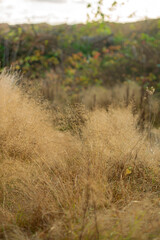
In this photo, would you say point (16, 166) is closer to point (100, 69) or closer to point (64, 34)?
point (100, 69)

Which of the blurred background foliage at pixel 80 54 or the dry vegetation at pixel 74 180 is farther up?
the blurred background foliage at pixel 80 54

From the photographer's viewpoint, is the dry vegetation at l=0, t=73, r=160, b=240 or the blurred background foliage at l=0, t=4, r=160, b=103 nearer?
the dry vegetation at l=0, t=73, r=160, b=240

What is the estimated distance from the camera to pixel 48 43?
10.1 metres

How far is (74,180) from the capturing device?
258 cm

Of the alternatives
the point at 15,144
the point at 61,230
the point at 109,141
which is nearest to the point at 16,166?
the point at 15,144

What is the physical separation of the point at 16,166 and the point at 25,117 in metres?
0.72

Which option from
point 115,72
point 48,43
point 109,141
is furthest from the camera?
point 48,43

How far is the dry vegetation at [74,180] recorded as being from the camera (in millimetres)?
1959

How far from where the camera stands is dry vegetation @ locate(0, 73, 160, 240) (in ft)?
6.43

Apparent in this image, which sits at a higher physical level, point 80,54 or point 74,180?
point 80,54

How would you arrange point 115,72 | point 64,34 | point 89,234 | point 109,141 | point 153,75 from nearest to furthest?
point 89,234, point 109,141, point 153,75, point 115,72, point 64,34

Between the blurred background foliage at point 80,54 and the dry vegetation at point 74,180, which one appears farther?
the blurred background foliage at point 80,54

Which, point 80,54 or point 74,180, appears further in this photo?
point 80,54

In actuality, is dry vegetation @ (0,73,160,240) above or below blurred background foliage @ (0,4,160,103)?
below
